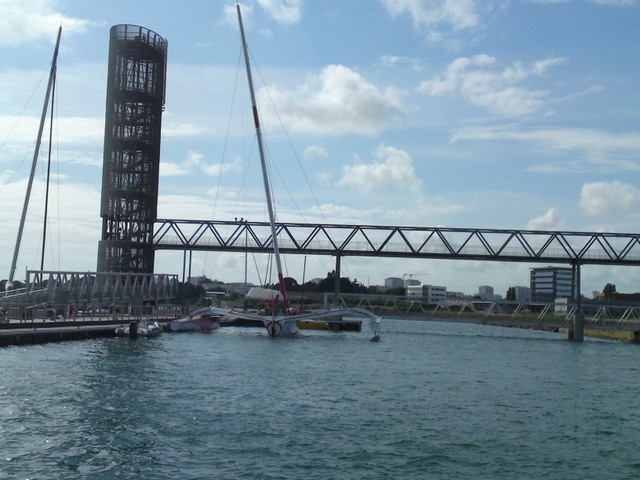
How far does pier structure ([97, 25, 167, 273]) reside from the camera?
9950 centimetres

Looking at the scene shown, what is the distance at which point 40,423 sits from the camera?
1061 inches

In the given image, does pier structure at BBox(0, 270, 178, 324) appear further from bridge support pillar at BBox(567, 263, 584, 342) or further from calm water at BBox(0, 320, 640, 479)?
bridge support pillar at BBox(567, 263, 584, 342)

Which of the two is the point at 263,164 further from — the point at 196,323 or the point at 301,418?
the point at 301,418

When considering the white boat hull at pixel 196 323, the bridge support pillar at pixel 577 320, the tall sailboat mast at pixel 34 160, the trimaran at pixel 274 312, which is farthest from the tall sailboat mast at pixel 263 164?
the bridge support pillar at pixel 577 320

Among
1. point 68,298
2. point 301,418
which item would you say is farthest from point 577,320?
point 301,418

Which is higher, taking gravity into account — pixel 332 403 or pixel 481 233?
pixel 481 233

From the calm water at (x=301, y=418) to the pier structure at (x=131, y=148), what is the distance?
47548 mm

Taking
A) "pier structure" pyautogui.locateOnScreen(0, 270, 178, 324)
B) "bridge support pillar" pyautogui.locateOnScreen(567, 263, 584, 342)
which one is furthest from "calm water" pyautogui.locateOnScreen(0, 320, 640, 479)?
"bridge support pillar" pyautogui.locateOnScreen(567, 263, 584, 342)

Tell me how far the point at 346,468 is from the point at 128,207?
83.1m

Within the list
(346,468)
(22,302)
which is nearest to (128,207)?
(22,302)

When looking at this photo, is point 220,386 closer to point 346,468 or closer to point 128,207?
point 346,468

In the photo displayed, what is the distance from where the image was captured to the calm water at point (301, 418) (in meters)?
23.2

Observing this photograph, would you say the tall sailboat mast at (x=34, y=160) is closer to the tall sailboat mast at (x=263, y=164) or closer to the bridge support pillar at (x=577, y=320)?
the tall sailboat mast at (x=263, y=164)

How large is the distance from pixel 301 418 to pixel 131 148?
75377 millimetres
